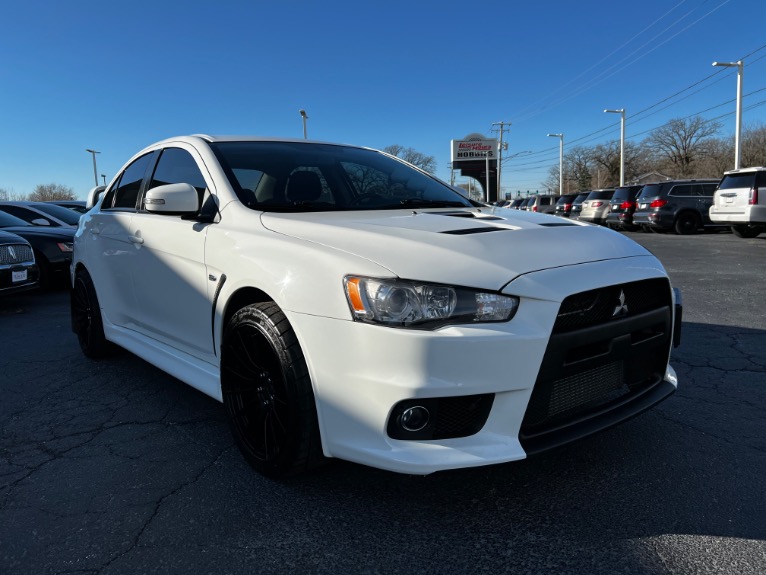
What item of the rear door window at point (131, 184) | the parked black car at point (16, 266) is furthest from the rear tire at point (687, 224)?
the rear door window at point (131, 184)

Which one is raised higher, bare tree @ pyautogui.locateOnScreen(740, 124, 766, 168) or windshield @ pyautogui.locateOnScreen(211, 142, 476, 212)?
bare tree @ pyautogui.locateOnScreen(740, 124, 766, 168)

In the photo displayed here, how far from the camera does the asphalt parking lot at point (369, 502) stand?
199cm

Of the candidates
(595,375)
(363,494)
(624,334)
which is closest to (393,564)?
(363,494)

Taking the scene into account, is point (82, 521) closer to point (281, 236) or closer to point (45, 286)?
point (281, 236)

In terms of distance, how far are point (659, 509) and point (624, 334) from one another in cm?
70

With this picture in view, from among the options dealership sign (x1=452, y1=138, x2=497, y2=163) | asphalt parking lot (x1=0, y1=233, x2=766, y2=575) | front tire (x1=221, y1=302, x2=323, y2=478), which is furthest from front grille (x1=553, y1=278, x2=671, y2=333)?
dealership sign (x1=452, y1=138, x2=497, y2=163)

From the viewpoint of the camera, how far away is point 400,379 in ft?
6.48

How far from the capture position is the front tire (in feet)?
7.43

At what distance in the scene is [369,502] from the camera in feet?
7.75

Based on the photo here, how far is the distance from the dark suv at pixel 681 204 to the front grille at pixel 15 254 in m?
16.7

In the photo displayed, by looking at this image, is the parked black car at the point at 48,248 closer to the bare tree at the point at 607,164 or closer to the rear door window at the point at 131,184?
the rear door window at the point at 131,184

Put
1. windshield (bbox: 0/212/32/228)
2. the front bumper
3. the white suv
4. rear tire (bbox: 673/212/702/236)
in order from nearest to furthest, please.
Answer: the front bumper
windshield (bbox: 0/212/32/228)
the white suv
rear tire (bbox: 673/212/702/236)

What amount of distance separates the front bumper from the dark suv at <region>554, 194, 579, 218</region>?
27.7 m

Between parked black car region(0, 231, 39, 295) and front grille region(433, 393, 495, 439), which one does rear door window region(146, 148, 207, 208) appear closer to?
front grille region(433, 393, 495, 439)
